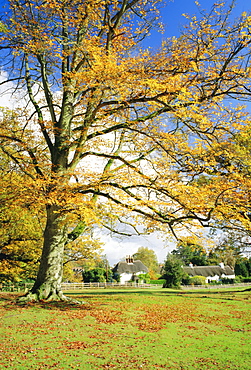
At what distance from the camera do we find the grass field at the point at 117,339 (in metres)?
5.31

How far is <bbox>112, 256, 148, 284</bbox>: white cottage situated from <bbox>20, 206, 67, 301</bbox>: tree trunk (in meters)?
46.3

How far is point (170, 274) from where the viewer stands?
30.4 m

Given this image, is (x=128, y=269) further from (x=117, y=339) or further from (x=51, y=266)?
(x=117, y=339)

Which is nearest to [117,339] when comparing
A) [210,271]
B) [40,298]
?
[40,298]

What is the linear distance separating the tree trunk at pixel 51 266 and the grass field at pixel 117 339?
934mm

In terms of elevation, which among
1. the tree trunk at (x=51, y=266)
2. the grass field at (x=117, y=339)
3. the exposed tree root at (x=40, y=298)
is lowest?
the grass field at (x=117, y=339)

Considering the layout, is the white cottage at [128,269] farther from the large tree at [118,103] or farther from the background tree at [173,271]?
the large tree at [118,103]

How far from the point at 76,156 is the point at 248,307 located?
1032 cm

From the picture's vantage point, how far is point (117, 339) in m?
6.75

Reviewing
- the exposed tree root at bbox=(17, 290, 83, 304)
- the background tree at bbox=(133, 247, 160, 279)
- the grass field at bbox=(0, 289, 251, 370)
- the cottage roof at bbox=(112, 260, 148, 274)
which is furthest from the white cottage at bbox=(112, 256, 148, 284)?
the grass field at bbox=(0, 289, 251, 370)

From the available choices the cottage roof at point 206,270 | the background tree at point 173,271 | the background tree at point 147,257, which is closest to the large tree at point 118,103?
the background tree at point 173,271

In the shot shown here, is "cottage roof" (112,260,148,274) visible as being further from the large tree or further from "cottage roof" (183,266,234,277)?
the large tree

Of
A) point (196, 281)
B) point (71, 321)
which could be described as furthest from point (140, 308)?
point (196, 281)

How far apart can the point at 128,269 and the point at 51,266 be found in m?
49.2
